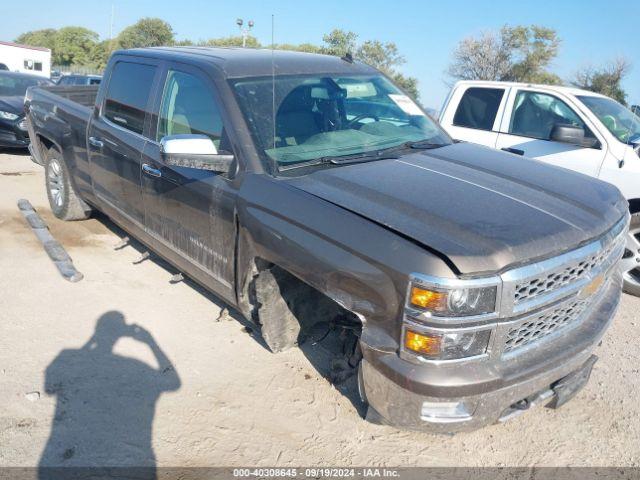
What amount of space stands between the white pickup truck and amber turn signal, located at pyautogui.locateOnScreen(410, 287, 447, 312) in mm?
3659

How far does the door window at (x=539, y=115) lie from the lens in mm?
5906

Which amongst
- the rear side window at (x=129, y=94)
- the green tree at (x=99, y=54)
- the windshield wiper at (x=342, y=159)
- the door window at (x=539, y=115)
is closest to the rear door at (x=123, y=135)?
the rear side window at (x=129, y=94)

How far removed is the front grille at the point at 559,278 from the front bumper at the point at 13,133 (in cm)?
983

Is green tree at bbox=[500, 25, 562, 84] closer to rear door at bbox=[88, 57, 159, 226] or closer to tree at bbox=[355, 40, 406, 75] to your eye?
tree at bbox=[355, 40, 406, 75]

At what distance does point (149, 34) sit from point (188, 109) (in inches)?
1807

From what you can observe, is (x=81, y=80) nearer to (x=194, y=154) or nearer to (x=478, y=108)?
(x=478, y=108)

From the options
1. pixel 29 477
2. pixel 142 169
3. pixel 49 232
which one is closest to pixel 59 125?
pixel 49 232

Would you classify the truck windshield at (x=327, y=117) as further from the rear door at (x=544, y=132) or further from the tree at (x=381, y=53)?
the tree at (x=381, y=53)

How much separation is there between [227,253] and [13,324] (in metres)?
1.87

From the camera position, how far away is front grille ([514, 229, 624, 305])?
2.36 metres

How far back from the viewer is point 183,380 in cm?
346

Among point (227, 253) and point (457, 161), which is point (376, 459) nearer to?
point (227, 253)

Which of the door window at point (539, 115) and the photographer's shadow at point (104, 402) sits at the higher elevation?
the door window at point (539, 115)

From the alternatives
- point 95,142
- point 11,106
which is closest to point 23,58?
point 11,106
